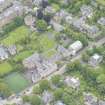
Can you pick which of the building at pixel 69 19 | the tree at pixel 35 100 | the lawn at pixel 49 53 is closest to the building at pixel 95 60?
the lawn at pixel 49 53

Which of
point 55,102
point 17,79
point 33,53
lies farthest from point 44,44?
point 55,102

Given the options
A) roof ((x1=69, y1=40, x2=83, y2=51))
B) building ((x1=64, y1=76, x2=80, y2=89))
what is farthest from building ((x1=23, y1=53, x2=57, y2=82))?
roof ((x1=69, y1=40, x2=83, y2=51))

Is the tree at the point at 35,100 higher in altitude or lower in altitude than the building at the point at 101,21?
lower

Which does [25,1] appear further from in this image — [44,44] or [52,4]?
[44,44]

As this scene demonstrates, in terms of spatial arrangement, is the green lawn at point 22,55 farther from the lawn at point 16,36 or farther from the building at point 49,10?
the building at point 49,10

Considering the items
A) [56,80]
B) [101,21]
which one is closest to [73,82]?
[56,80]

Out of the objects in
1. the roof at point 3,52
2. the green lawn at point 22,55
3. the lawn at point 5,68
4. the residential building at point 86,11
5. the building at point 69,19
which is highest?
the residential building at point 86,11

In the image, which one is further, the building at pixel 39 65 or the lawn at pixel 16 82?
the building at pixel 39 65
